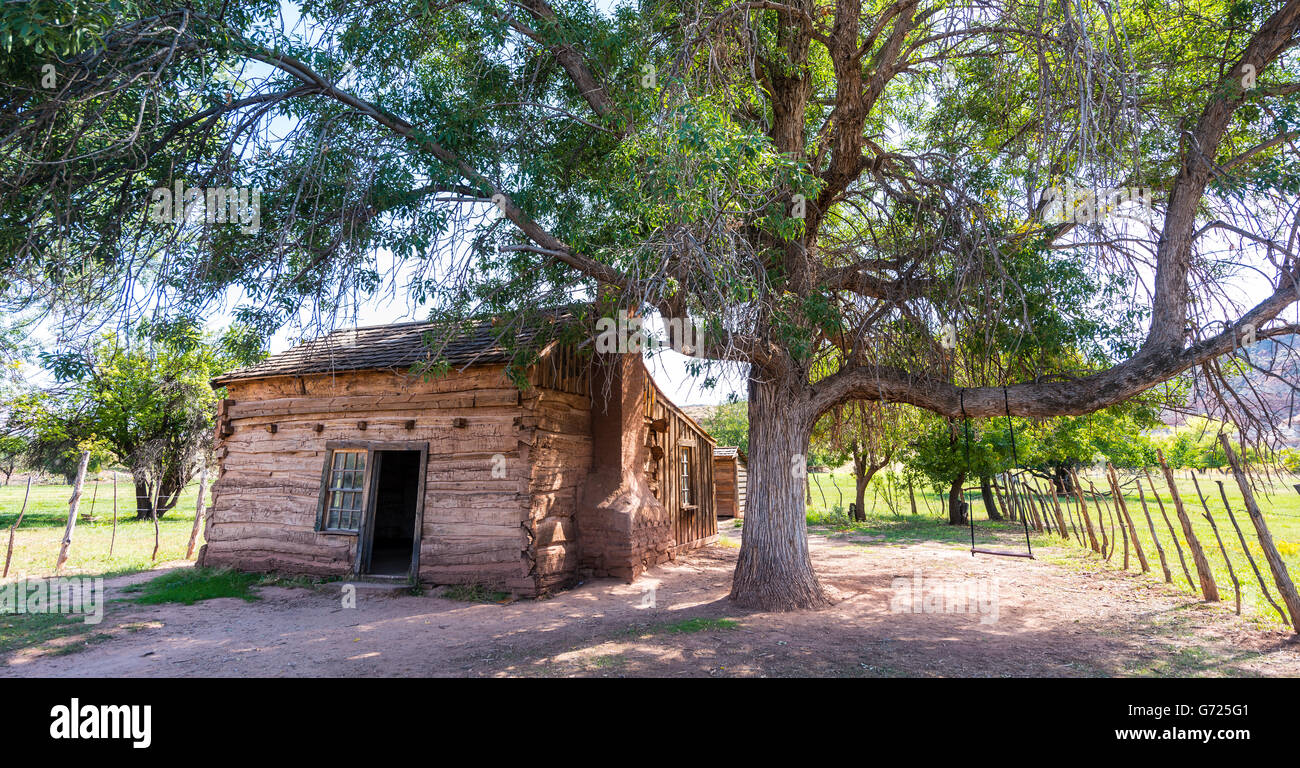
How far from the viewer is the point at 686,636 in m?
7.44

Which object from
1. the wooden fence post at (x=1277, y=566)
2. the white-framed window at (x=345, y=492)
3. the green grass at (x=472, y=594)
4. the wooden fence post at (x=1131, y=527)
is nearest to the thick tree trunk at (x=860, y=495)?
the wooden fence post at (x=1131, y=527)

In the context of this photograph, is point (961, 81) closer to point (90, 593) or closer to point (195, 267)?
point (195, 267)

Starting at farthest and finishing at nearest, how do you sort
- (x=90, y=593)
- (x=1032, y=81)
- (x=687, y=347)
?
1. (x=90, y=593)
2. (x=1032, y=81)
3. (x=687, y=347)

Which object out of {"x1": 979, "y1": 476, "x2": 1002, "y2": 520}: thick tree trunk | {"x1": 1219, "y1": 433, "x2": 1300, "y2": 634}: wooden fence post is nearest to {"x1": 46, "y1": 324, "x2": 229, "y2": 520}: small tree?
{"x1": 1219, "y1": 433, "x2": 1300, "y2": 634}: wooden fence post

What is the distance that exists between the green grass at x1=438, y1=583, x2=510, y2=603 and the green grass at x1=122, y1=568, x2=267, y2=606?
9.94 ft

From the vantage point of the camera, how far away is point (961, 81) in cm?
921

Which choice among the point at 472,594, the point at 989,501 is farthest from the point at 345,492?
the point at 989,501

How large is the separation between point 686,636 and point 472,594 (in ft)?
12.9

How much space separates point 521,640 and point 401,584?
149 inches

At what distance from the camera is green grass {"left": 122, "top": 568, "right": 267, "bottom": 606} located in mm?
9609

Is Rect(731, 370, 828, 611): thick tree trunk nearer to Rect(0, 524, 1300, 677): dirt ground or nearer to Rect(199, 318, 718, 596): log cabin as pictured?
Rect(0, 524, 1300, 677): dirt ground

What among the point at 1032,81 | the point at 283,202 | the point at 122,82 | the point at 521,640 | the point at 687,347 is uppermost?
the point at 1032,81

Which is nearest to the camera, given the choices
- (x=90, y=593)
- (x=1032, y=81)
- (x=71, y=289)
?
(x=71, y=289)
